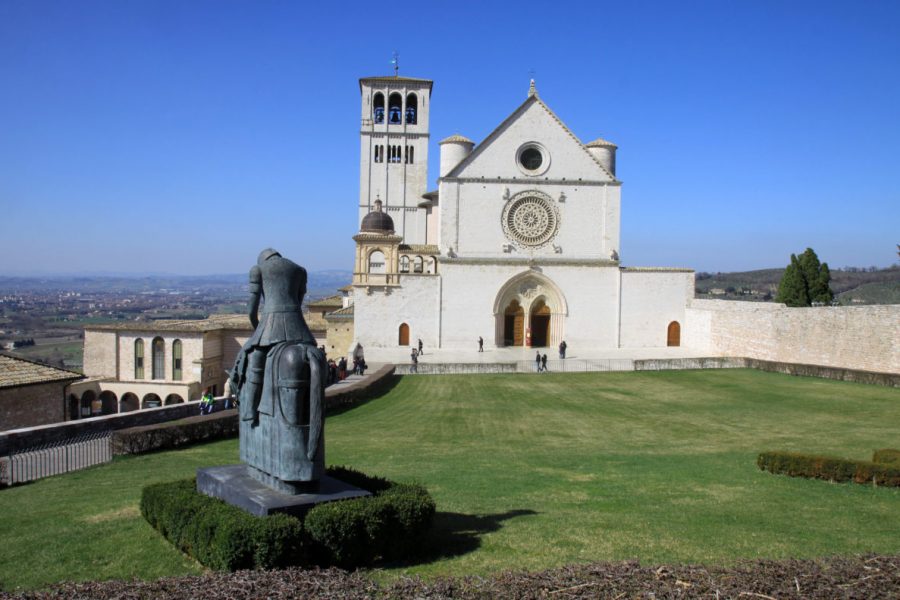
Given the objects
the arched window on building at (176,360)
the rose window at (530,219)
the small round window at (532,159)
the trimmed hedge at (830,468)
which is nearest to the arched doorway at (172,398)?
the arched window on building at (176,360)

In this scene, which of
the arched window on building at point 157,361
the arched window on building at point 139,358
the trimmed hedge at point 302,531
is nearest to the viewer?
the trimmed hedge at point 302,531

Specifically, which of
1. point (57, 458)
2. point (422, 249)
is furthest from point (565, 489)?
point (422, 249)

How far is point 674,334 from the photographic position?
43969mm

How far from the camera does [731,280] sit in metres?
157

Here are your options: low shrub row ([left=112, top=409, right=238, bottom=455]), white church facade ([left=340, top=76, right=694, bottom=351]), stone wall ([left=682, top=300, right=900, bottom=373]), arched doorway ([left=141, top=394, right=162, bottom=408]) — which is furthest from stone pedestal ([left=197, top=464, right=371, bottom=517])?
arched doorway ([left=141, top=394, right=162, bottom=408])

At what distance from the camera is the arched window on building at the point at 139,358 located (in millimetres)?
40000

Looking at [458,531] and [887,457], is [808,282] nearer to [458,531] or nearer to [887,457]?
[887,457]

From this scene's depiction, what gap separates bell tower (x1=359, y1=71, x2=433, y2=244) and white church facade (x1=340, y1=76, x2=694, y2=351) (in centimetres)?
1727

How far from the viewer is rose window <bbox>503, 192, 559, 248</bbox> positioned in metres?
42.6

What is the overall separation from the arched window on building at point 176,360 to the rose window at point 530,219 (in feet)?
63.7

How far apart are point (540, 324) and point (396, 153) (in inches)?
971

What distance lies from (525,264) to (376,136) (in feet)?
79.8

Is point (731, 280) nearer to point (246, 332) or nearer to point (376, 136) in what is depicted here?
point (376, 136)

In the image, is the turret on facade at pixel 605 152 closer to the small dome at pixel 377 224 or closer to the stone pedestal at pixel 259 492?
the small dome at pixel 377 224
